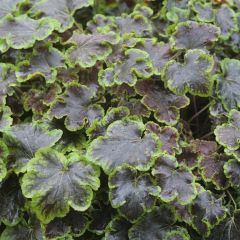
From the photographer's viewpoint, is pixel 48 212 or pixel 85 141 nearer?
pixel 48 212

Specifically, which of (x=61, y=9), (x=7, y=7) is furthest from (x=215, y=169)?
(x=7, y=7)

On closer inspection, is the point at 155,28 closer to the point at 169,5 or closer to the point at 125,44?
the point at 169,5

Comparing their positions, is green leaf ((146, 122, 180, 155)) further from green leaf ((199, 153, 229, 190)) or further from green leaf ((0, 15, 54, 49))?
green leaf ((0, 15, 54, 49))

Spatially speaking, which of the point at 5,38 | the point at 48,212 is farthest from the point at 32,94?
the point at 48,212

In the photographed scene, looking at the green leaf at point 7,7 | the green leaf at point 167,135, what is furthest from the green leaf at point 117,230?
the green leaf at point 7,7

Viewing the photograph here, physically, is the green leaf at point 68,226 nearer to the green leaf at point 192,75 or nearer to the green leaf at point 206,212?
the green leaf at point 206,212

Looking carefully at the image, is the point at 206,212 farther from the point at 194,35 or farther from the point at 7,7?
the point at 7,7
